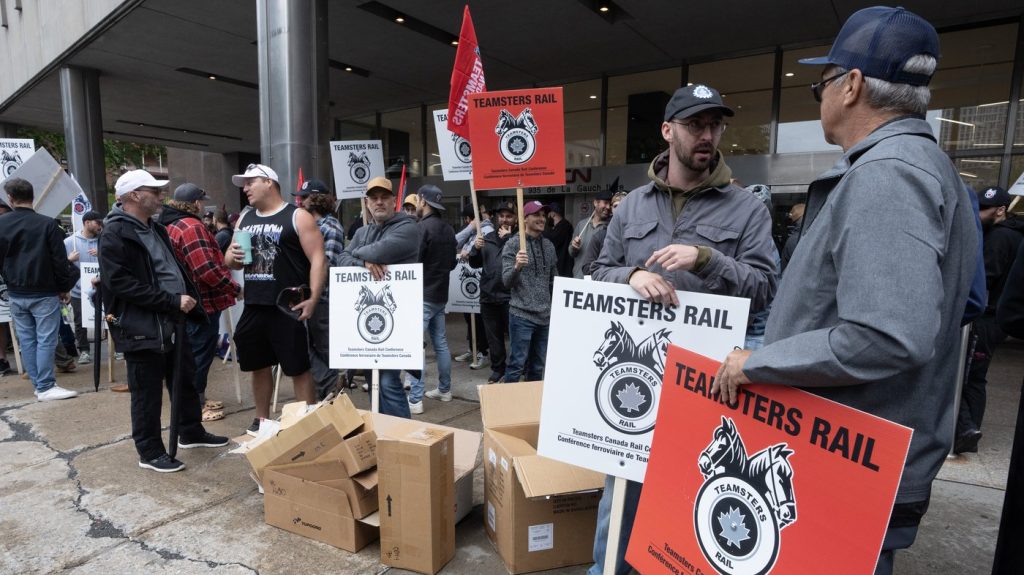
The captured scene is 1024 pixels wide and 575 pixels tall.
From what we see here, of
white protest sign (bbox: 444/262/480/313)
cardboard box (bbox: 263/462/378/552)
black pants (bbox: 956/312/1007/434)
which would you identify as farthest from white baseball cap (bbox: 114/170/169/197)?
black pants (bbox: 956/312/1007/434)

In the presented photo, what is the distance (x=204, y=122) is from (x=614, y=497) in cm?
1895

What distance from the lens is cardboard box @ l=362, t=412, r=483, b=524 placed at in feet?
9.55

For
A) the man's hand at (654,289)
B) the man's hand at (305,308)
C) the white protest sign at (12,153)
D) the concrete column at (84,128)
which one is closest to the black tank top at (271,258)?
the man's hand at (305,308)

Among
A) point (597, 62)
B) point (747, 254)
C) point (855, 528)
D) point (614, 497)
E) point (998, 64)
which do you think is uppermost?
point (597, 62)

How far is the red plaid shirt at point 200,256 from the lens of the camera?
443 cm

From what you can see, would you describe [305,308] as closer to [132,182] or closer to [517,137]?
[132,182]

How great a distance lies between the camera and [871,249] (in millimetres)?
1114

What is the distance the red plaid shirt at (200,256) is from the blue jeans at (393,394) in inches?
68.5

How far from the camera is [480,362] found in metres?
6.84

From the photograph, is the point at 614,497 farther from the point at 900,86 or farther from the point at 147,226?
the point at 147,226

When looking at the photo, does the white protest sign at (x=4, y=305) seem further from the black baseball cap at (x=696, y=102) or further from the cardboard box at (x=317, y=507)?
the black baseball cap at (x=696, y=102)

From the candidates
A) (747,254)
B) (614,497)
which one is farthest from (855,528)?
(747,254)

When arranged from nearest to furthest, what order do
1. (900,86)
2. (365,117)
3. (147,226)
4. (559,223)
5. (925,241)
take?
(925,241) → (900,86) → (147,226) → (559,223) → (365,117)

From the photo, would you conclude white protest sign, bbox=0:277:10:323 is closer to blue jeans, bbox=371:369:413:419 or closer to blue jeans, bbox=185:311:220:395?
blue jeans, bbox=185:311:220:395
